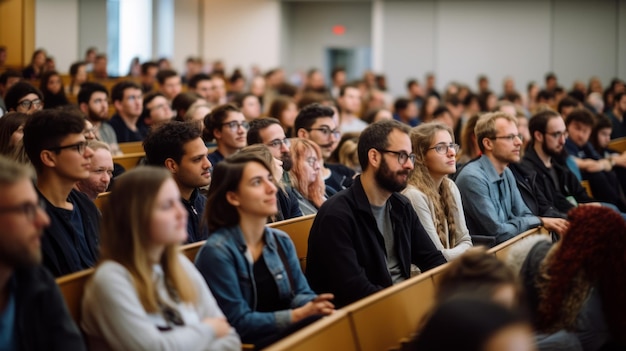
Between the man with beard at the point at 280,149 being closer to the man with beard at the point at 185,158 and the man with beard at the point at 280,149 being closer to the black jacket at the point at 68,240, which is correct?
the man with beard at the point at 185,158

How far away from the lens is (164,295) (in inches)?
117

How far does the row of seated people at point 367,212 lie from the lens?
12.7ft

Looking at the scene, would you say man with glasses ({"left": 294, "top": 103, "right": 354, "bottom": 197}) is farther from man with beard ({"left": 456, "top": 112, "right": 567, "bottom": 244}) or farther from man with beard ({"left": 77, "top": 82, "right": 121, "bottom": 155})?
man with beard ({"left": 77, "top": 82, "right": 121, "bottom": 155})

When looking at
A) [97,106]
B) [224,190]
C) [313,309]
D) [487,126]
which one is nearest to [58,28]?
[97,106]

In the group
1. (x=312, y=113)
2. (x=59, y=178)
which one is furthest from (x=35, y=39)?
(x=59, y=178)

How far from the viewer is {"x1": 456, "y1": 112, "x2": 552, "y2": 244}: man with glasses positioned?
5465 millimetres

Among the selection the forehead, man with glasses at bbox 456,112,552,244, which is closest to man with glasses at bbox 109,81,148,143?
the forehead

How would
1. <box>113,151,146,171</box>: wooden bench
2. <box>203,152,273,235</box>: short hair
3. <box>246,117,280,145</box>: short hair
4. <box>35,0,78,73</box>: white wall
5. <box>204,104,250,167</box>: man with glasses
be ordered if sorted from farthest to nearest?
<box>35,0,78,73</box>: white wall → <box>113,151,146,171</box>: wooden bench → <box>204,104,250,167</box>: man with glasses → <box>246,117,280,145</box>: short hair → <box>203,152,273,235</box>: short hair

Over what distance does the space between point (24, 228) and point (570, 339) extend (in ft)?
7.07

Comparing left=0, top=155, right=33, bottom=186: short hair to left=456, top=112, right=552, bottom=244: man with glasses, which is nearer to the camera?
left=0, top=155, right=33, bottom=186: short hair

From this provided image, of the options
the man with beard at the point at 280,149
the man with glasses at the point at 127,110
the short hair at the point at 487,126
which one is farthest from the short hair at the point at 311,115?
the man with glasses at the point at 127,110

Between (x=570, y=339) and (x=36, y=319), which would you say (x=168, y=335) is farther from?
(x=570, y=339)

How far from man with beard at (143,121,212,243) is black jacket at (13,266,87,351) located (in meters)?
1.89

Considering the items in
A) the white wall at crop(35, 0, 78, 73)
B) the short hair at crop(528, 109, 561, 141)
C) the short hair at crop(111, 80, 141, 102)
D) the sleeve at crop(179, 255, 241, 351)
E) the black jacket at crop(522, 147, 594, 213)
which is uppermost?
the white wall at crop(35, 0, 78, 73)
